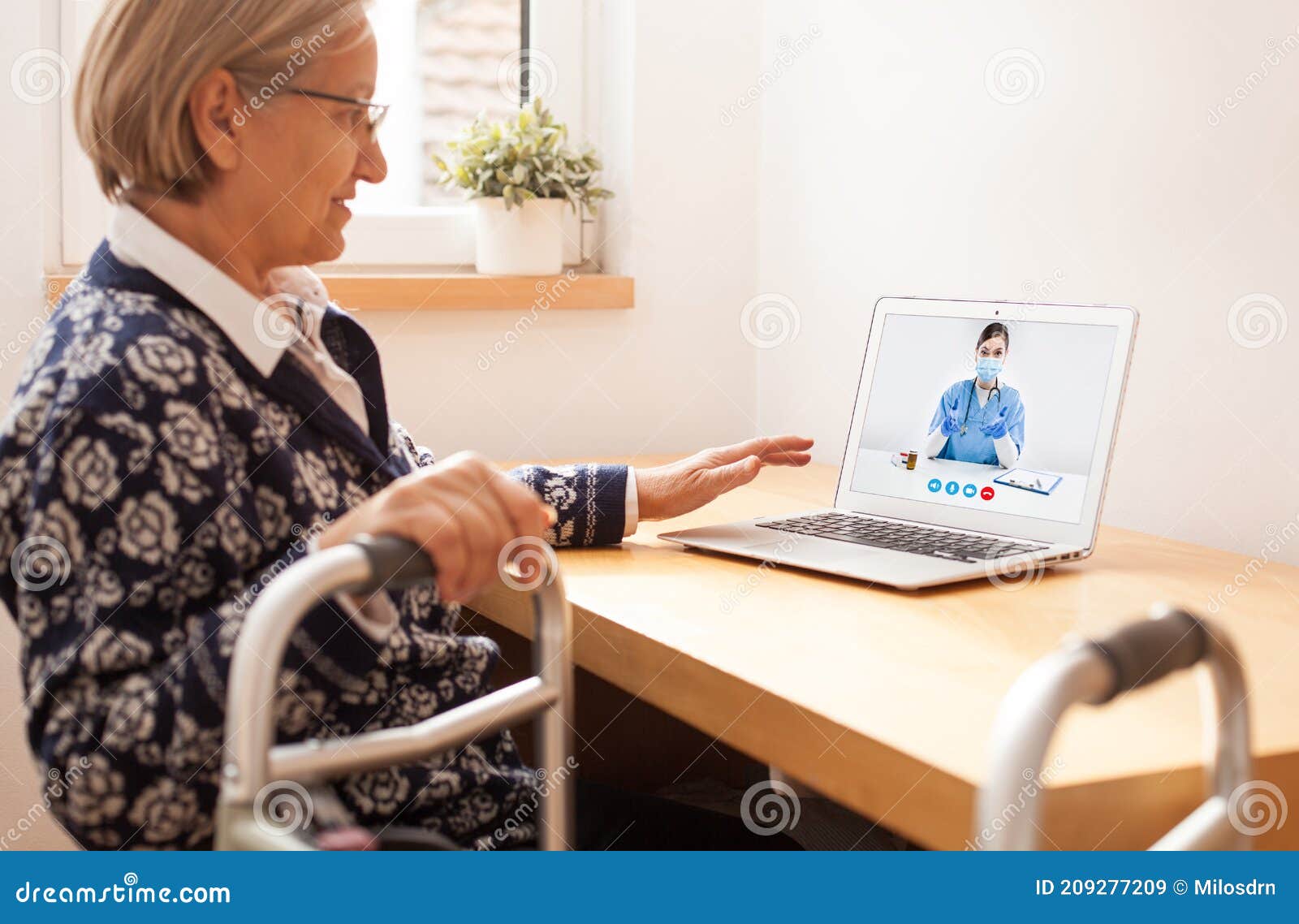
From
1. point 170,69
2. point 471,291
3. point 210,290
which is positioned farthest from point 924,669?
point 471,291

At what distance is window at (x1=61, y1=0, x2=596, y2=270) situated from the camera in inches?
78.4

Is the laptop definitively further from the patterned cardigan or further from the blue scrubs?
the patterned cardigan

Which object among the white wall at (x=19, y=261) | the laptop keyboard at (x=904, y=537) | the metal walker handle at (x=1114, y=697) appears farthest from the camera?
the white wall at (x=19, y=261)

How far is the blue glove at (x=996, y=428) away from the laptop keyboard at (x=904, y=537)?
0.10 m

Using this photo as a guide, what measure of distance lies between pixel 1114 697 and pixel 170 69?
0.75m

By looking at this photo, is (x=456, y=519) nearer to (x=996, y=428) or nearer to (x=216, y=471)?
(x=216, y=471)

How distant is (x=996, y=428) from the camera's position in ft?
4.32

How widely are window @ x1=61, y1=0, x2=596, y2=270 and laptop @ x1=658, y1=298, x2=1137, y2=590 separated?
84cm

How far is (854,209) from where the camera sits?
1889mm

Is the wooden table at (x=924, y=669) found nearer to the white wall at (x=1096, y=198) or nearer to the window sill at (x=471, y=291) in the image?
the white wall at (x=1096, y=198)

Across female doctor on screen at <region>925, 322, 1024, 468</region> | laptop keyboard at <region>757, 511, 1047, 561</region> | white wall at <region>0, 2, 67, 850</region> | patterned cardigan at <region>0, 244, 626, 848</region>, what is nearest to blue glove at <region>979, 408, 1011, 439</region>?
female doctor on screen at <region>925, 322, 1024, 468</region>

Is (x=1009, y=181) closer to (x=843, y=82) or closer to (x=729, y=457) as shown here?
(x=843, y=82)

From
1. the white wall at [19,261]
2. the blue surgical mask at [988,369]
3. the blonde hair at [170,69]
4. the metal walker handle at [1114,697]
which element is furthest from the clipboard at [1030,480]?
the white wall at [19,261]

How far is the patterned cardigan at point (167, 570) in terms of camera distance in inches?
30.2
